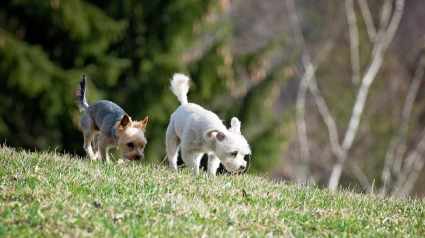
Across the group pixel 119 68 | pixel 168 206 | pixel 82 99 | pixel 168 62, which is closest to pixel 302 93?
pixel 168 62

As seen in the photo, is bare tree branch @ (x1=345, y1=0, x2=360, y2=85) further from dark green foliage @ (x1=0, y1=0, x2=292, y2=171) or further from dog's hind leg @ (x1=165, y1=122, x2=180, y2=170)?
dog's hind leg @ (x1=165, y1=122, x2=180, y2=170)

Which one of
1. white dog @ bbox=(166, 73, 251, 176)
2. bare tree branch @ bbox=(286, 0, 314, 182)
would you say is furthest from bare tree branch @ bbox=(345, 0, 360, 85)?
white dog @ bbox=(166, 73, 251, 176)

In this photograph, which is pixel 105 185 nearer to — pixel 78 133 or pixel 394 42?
pixel 78 133

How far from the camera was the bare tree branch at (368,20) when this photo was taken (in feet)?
90.8

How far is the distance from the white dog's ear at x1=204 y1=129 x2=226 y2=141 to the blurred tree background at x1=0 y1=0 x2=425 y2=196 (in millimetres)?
3345

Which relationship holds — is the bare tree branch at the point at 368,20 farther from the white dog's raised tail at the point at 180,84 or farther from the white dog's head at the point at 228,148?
the white dog's head at the point at 228,148

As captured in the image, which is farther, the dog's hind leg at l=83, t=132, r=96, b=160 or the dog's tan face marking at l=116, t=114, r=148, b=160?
the dog's hind leg at l=83, t=132, r=96, b=160

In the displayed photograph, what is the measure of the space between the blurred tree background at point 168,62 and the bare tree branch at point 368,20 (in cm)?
4

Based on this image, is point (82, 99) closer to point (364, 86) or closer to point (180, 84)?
point (180, 84)

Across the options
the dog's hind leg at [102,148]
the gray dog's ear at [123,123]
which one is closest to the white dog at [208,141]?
the gray dog's ear at [123,123]

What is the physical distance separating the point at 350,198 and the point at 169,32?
1154 centimetres

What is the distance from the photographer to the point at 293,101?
97.5 feet

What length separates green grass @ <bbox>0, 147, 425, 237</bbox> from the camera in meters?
5.97

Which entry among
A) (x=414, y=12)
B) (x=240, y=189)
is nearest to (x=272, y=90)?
(x=414, y=12)
